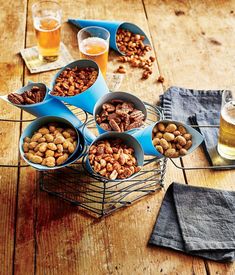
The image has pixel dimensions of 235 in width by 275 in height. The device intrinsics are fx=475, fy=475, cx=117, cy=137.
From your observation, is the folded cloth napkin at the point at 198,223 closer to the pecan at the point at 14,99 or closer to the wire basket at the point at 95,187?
the wire basket at the point at 95,187

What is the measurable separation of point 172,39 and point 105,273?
0.85 metres

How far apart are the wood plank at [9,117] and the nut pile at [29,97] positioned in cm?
15

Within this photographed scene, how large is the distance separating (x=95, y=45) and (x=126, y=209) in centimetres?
51

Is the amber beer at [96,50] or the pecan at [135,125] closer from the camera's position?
the pecan at [135,125]

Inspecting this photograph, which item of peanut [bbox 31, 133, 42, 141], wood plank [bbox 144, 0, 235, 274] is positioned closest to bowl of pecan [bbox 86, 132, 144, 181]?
peanut [bbox 31, 133, 42, 141]

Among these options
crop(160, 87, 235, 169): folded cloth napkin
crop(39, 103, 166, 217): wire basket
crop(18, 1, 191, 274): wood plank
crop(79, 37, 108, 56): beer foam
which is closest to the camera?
crop(18, 1, 191, 274): wood plank

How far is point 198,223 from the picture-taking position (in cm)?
100

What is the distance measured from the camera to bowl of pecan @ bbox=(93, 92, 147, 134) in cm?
102

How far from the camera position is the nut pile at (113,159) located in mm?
942

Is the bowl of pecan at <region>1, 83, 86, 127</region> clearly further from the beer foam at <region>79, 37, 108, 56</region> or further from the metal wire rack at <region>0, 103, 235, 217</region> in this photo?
the beer foam at <region>79, 37, 108, 56</region>

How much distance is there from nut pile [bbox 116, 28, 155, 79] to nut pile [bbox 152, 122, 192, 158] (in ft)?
1.24

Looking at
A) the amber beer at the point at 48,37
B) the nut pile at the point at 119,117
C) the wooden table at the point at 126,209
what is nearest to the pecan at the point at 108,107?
the nut pile at the point at 119,117

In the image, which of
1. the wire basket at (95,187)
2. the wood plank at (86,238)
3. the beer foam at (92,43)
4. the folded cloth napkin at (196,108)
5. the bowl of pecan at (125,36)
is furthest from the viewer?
the bowl of pecan at (125,36)

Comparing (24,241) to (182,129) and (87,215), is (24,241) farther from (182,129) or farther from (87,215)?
(182,129)
